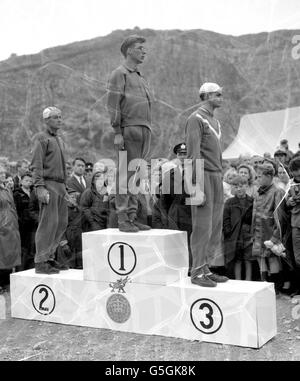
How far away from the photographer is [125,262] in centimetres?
382

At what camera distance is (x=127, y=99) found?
152 inches

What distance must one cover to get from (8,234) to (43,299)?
1160 millimetres

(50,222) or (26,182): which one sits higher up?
(26,182)

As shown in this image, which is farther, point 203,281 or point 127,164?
point 127,164

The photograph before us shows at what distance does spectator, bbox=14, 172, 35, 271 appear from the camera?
221 inches

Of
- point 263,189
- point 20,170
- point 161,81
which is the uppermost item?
point 161,81

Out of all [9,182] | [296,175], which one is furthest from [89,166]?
[296,175]

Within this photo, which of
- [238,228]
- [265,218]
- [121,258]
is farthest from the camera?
[238,228]

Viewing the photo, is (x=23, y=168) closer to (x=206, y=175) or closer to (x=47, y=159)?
(x=47, y=159)

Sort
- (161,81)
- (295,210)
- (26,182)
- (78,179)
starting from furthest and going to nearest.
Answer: (26,182) → (78,179) → (295,210) → (161,81)

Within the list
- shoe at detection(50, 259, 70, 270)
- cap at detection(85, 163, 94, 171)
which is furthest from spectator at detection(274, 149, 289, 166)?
cap at detection(85, 163, 94, 171)

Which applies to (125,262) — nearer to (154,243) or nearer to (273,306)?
(154,243)

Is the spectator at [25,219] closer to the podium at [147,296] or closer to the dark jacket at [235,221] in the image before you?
the podium at [147,296]

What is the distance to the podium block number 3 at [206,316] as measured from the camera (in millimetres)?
3412
